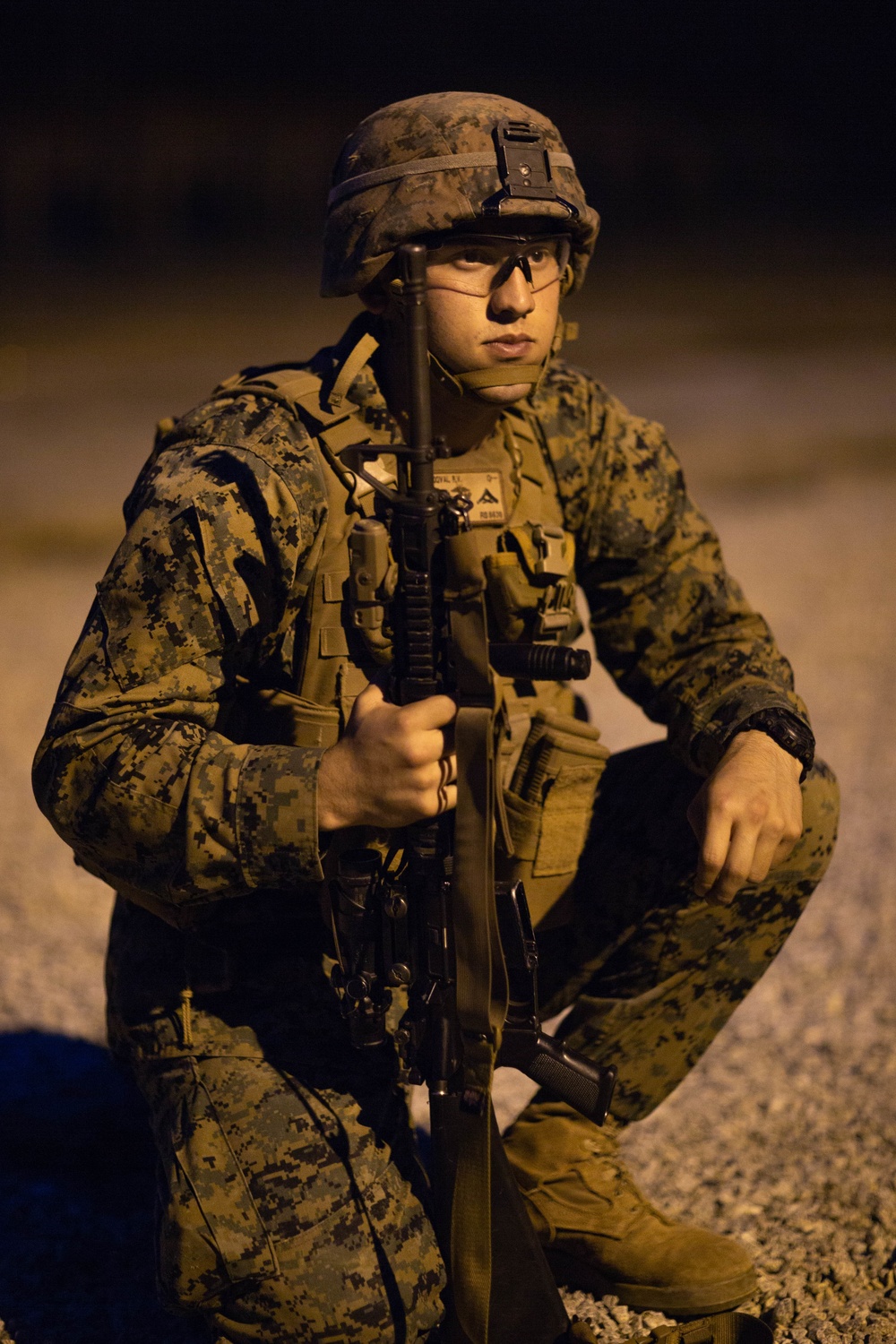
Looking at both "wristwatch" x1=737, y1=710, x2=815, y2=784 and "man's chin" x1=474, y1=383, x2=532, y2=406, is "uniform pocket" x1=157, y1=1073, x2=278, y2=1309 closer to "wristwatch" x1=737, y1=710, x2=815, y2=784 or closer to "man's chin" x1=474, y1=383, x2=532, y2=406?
"wristwatch" x1=737, y1=710, x2=815, y2=784

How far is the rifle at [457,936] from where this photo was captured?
230 cm

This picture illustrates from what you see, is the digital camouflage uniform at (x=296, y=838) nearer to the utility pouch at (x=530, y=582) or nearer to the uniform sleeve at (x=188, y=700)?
the uniform sleeve at (x=188, y=700)

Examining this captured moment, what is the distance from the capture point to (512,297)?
8.86ft

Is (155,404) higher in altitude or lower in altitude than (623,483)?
higher

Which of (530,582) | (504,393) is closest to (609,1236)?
(530,582)

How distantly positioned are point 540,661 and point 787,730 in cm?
63

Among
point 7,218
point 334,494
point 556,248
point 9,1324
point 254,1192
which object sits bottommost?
point 9,1324

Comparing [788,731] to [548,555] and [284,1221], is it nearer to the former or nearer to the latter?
[548,555]

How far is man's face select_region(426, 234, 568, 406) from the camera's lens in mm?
2697

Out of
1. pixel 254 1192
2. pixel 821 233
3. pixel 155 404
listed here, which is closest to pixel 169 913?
pixel 254 1192

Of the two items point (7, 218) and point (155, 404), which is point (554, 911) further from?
point (7, 218)

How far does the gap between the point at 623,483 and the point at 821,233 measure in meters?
18.5

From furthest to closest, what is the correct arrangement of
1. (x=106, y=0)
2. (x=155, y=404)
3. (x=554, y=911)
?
(x=106, y=0)
(x=155, y=404)
(x=554, y=911)

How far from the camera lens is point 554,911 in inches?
117
